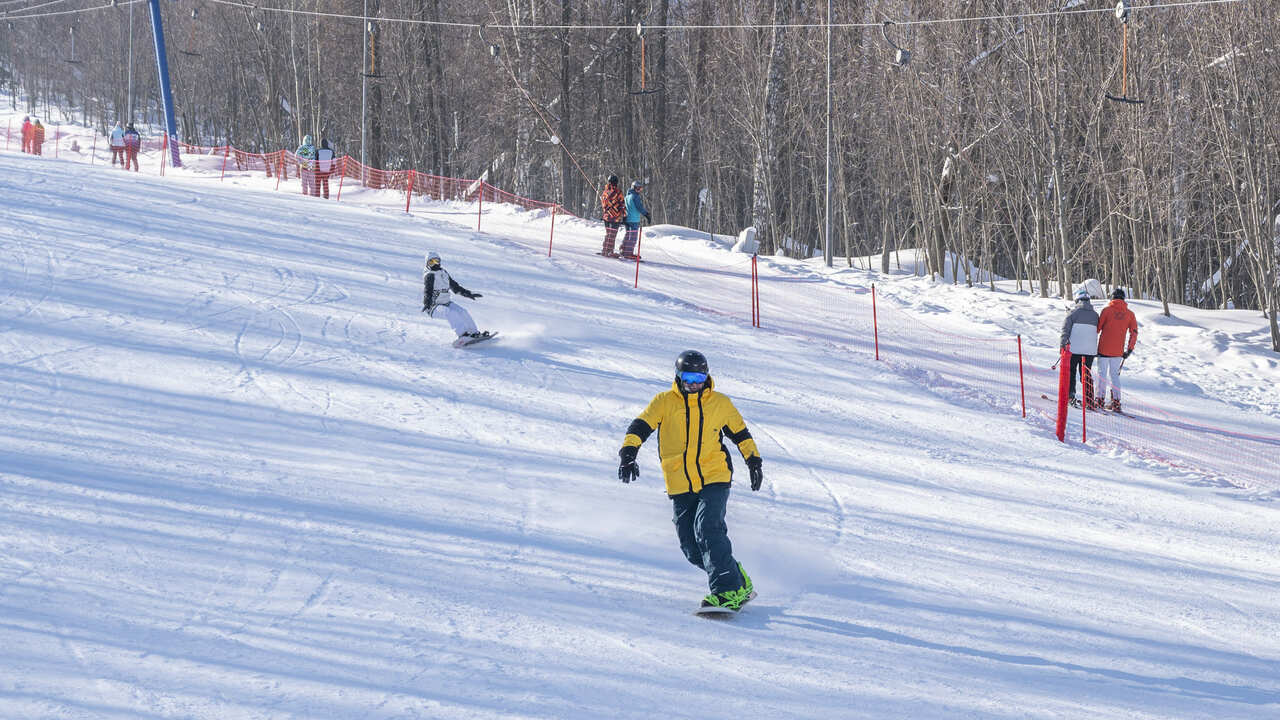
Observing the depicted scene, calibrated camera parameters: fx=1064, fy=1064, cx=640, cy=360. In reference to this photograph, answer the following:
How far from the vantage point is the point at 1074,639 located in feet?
20.6

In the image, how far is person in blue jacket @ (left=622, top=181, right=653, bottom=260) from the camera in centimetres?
2095

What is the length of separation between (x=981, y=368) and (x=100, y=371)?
1146 cm

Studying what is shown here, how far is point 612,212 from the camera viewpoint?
21484mm

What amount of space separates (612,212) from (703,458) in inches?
619

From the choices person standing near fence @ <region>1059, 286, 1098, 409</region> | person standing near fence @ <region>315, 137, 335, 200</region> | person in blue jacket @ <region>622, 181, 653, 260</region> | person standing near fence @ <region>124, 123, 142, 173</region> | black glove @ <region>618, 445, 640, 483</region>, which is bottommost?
black glove @ <region>618, 445, 640, 483</region>

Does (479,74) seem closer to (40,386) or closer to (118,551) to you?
(40,386)

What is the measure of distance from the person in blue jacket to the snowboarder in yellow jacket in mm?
14627

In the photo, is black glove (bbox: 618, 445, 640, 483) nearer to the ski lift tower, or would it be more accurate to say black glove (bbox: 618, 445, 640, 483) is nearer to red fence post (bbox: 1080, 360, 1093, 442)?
red fence post (bbox: 1080, 360, 1093, 442)

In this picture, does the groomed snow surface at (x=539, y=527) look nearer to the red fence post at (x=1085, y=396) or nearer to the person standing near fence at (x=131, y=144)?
the red fence post at (x=1085, y=396)

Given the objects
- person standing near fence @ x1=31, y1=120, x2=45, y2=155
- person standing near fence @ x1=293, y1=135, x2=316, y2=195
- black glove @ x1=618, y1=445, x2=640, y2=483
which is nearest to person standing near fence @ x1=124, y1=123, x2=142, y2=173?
person standing near fence @ x1=293, y1=135, x2=316, y2=195

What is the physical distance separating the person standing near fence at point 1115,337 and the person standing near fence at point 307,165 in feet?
71.0

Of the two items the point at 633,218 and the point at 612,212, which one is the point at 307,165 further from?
the point at 633,218

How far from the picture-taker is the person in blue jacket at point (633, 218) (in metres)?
21.0

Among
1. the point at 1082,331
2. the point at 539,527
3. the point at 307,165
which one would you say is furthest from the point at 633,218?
the point at 539,527
